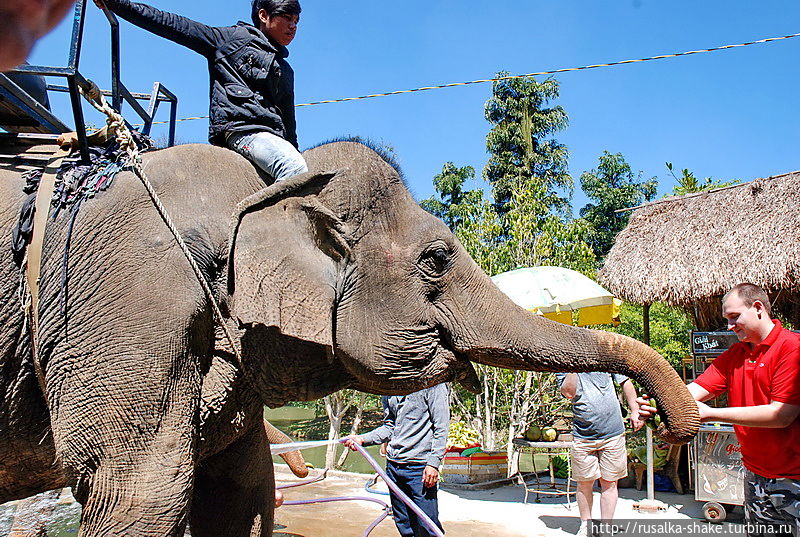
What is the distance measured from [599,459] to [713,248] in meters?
3.94

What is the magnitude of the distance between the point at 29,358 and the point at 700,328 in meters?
9.54

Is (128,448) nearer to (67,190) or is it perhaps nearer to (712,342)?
(67,190)

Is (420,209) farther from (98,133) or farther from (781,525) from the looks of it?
(781,525)

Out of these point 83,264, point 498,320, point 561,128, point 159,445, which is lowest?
point 159,445

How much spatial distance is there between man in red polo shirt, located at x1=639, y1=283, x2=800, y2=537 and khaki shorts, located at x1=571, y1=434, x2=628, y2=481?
265 cm

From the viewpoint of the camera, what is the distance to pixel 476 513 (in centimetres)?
801

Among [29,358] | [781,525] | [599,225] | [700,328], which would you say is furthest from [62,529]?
[599,225]

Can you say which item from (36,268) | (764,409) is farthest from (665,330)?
(36,268)

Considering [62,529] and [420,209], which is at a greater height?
[420,209]

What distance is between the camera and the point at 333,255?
8.40ft

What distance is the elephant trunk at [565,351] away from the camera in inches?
98.1

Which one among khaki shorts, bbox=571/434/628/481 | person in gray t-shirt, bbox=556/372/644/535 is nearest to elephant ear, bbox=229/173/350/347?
person in gray t-shirt, bbox=556/372/644/535

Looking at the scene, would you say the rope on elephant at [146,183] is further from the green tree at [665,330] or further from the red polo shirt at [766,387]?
the green tree at [665,330]

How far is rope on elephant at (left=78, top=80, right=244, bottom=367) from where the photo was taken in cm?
230
